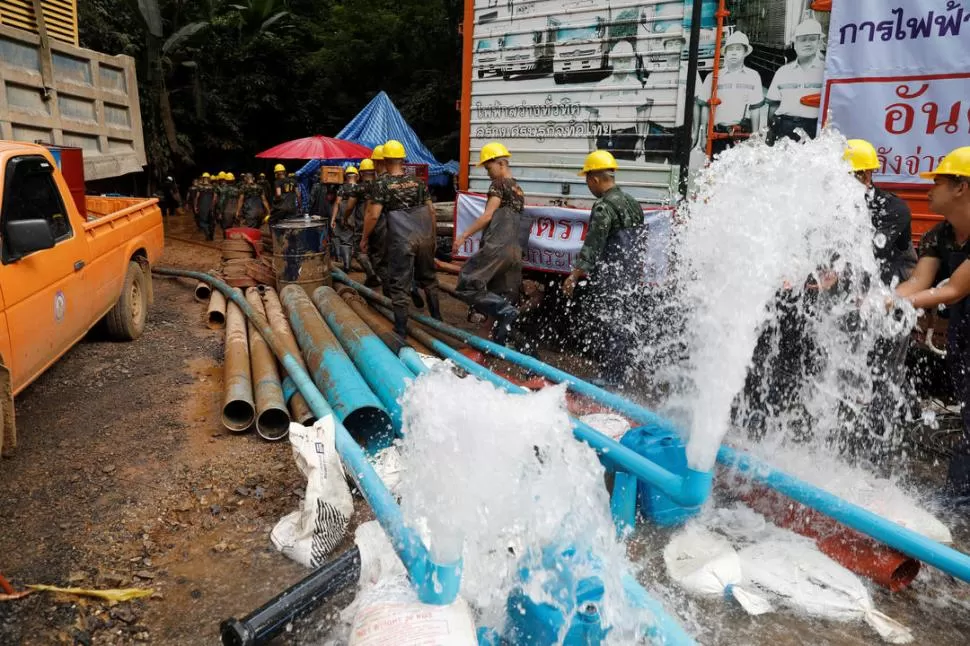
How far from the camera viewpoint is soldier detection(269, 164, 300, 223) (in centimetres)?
1214

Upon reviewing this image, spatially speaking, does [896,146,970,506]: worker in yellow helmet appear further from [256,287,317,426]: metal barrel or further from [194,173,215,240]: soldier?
[194,173,215,240]: soldier

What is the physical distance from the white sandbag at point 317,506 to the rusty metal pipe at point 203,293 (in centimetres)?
568

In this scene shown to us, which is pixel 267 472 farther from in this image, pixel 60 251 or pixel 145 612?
pixel 60 251

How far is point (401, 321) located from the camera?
20.1 feet

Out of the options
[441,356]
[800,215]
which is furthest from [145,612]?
[800,215]

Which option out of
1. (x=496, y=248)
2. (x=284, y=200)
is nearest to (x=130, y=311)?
(x=496, y=248)

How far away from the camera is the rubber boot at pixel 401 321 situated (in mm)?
6109

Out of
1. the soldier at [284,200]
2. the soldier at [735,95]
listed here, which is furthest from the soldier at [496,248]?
the soldier at [284,200]

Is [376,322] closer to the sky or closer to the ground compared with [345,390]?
closer to the ground

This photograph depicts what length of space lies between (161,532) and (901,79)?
5200 mm

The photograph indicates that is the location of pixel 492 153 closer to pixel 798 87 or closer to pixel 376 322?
pixel 376 322

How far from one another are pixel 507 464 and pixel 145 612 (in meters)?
1.69

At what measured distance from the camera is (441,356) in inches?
217

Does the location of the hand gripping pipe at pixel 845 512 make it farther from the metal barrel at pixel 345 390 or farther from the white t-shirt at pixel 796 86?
the white t-shirt at pixel 796 86
